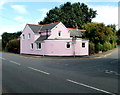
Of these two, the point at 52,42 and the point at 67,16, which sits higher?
the point at 67,16

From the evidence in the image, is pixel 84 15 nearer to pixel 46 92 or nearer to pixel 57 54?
pixel 57 54

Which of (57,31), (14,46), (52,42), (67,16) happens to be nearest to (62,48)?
(52,42)

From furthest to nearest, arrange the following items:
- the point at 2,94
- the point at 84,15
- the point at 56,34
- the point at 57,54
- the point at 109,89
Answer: the point at 84,15
the point at 56,34
the point at 57,54
the point at 109,89
the point at 2,94

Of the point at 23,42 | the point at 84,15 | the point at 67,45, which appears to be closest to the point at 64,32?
the point at 67,45

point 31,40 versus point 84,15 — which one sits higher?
point 84,15

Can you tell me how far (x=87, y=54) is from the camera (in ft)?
92.9

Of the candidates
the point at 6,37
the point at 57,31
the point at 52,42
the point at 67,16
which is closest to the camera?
the point at 52,42

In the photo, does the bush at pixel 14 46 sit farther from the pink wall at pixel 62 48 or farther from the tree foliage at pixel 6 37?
the pink wall at pixel 62 48

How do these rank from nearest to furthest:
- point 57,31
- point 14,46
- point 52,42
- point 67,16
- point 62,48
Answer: point 62,48 → point 52,42 → point 57,31 → point 14,46 → point 67,16

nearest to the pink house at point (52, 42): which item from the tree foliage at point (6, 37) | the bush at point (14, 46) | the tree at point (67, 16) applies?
the bush at point (14, 46)

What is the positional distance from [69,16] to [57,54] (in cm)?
3067

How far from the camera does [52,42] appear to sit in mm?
27453

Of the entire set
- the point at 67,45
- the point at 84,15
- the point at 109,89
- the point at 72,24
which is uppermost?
the point at 84,15

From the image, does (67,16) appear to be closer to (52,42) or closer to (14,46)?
(14,46)
